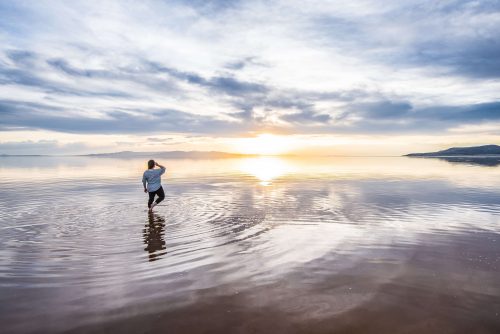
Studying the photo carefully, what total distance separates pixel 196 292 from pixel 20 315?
310 centimetres

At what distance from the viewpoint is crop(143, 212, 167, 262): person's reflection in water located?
9742 millimetres

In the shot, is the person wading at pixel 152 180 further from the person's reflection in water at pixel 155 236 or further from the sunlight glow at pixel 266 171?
the sunlight glow at pixel 266 171

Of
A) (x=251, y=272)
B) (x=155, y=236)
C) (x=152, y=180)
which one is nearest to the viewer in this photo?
(x=251, y=272)

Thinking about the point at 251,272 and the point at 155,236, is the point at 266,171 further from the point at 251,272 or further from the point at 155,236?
the point at 251,272

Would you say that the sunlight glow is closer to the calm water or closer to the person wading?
the person wading

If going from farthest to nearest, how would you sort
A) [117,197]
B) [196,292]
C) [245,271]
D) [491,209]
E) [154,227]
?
[117,197], [491,209], [154,227], [245,271], [196,292]

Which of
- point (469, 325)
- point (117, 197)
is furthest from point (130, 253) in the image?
point (117, 197)

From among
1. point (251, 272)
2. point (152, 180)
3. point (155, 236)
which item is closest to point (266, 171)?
point (152, 180)

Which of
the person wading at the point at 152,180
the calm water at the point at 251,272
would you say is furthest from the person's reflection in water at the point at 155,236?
the person wading at the point at 152,180

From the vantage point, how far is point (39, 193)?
24.1 m

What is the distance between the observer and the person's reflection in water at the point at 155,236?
974 cm

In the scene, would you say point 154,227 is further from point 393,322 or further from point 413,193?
point 413,193

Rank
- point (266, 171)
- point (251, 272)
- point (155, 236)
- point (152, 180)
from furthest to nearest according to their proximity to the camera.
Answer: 1. point (266, 171)
2. point (152, 180)
3. point (155, 236)
4. point (251, 272)

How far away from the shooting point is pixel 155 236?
38.2ft
